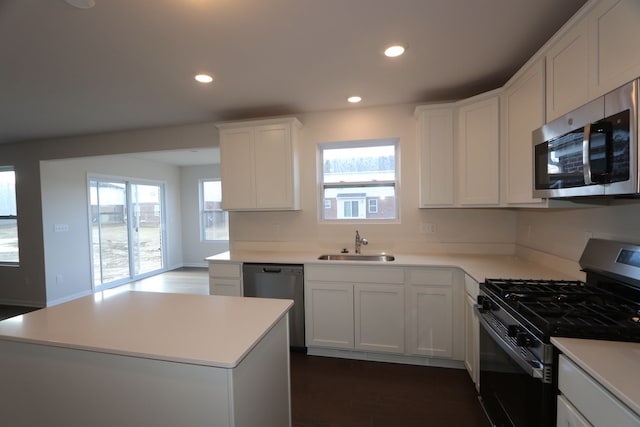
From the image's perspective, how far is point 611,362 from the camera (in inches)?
40.1

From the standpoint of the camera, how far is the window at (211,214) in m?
6.98

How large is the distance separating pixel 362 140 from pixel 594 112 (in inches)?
84.9

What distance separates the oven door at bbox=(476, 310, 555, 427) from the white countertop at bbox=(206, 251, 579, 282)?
48 centimetres

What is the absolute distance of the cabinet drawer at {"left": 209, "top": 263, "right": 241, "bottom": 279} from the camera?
2986 millimetres

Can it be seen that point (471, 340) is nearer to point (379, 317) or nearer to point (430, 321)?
point (430, 321)

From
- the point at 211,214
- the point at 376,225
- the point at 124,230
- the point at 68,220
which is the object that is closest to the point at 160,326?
the point at 376,225

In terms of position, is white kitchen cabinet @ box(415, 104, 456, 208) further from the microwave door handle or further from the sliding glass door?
the sliding glass door

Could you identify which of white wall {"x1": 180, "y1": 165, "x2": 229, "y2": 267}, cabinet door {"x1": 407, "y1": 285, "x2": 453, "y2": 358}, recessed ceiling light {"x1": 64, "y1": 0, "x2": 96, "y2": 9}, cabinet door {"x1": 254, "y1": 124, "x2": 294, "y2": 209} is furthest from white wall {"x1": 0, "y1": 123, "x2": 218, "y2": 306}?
cabinet door {"x1": 407, "y1": 285, "x2": 453, "y2": 358}

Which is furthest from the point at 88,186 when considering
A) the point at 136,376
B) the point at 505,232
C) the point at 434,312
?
the point at 505,232

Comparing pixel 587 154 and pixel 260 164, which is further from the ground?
pixel 260 164

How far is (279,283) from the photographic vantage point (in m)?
2.88

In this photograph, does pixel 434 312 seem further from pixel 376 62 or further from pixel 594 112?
pixel 376 62

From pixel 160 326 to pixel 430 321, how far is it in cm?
212

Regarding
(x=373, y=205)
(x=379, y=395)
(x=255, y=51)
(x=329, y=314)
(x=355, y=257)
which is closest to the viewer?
(x=255, y=51)
